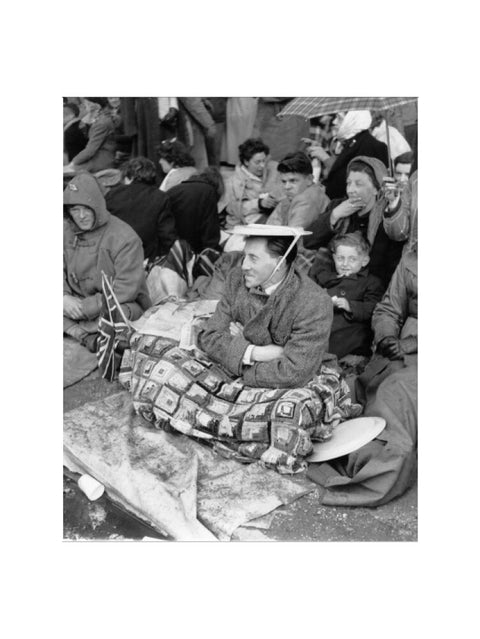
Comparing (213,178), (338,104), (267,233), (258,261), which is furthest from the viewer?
(213,178)

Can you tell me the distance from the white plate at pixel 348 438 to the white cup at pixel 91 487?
1.24m

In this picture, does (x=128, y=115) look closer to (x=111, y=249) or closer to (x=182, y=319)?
(x=111, y=249)

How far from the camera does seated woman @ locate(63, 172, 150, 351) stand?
715 cm

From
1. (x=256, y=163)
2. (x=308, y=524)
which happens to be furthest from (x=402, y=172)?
(x=308, y=524)

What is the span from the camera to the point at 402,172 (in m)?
6.94

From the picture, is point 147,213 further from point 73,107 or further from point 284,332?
point 284,332

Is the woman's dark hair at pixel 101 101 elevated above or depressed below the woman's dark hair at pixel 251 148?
above

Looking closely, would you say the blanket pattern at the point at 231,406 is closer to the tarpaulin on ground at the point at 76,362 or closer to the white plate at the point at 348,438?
the white plate at the point at 348,438

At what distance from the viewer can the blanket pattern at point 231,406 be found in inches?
237

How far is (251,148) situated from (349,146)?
73 cm

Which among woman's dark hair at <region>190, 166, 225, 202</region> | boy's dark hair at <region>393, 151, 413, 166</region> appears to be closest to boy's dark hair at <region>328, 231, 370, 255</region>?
boy's dark hair at <region>393, 151, 413, 166</region>

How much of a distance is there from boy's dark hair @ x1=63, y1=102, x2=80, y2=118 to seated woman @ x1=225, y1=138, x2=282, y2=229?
124 cm

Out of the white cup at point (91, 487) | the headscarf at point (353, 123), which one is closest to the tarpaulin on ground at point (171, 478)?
the white cup at point (91, 487)

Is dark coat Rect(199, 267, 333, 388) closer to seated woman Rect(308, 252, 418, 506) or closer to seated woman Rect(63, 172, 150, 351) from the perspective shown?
seated woman Rect(308, 252, 418, 506)
